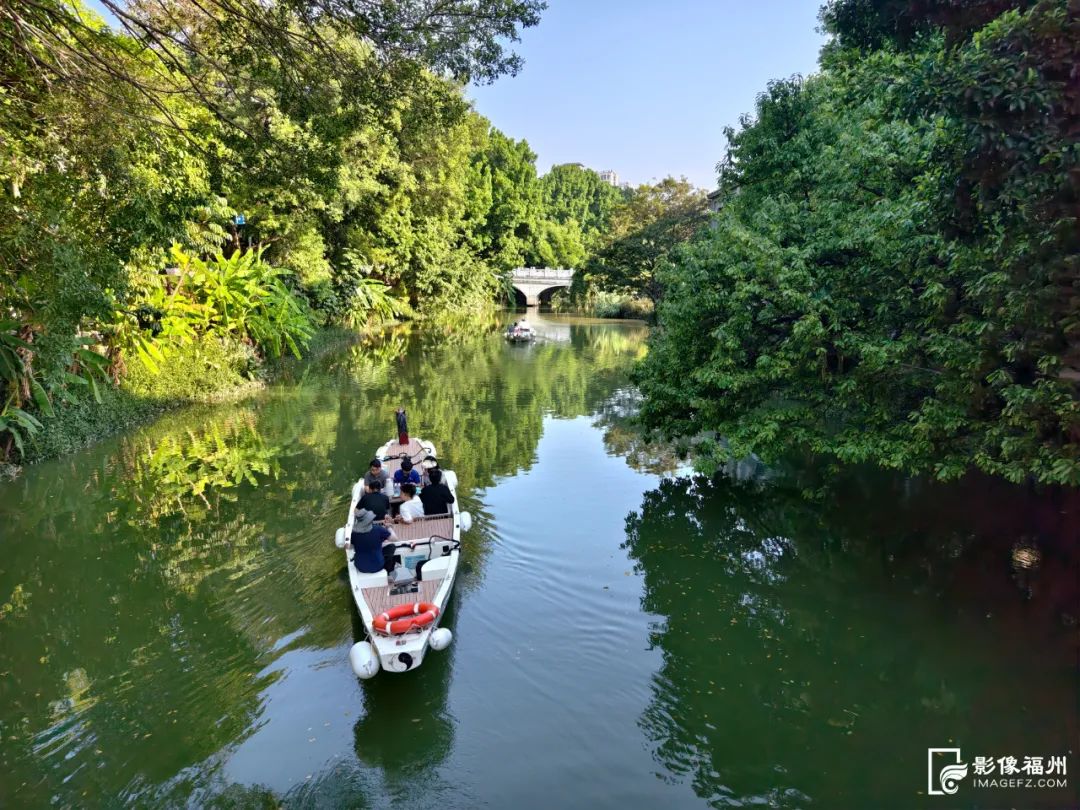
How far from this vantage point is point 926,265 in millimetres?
8055

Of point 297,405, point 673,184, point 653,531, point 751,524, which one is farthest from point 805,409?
point 673,184

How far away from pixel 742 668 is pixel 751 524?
4.52m

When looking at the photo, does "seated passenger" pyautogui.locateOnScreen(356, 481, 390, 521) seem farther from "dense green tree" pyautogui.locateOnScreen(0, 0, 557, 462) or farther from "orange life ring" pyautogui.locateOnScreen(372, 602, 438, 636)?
"dense green tree" pyautogui.locateOnScreen(0, 0, 557, 462)

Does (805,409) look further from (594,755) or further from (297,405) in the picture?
(297,405)

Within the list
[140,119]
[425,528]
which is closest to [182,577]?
[425,528]

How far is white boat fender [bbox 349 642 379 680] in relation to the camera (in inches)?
256

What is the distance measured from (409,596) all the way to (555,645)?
182 cm

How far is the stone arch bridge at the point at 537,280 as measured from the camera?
64562 mm

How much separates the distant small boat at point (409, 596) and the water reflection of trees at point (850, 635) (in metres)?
2.51

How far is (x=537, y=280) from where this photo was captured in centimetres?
6538

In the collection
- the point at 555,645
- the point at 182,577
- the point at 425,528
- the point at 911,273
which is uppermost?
the point at 911,273

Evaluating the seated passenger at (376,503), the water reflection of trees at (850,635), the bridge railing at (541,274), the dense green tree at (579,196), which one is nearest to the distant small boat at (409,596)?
the seated passenger at (376,503)

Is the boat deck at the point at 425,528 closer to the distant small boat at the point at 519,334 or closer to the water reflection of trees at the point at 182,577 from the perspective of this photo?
the water reflection of trees at the point at 182,577

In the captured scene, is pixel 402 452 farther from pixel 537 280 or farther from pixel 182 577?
pixel 537 280
